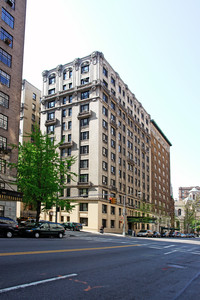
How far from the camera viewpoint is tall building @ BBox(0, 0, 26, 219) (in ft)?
106

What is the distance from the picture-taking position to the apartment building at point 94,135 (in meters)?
52.8

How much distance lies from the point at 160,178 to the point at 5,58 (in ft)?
241

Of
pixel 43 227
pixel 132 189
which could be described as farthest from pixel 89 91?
pixel 43 227

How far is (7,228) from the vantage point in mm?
22906

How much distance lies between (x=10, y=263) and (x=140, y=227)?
222ft

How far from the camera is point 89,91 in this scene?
2267 inches

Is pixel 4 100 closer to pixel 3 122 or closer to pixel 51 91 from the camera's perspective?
pixel 3 122

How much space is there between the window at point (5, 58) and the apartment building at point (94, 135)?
643 inches

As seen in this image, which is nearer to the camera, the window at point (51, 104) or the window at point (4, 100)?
the window at point (4, 100)

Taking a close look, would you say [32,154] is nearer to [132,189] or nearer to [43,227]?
[43,227]

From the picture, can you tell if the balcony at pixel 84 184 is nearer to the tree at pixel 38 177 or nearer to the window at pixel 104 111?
the window at pixel 104 111

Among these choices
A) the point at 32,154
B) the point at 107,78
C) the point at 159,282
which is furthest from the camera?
the point at 107,78

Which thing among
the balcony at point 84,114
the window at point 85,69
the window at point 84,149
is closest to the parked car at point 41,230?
the window at point 84,149

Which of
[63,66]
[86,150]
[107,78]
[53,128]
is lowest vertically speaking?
[86,150]
